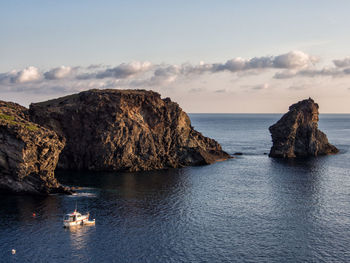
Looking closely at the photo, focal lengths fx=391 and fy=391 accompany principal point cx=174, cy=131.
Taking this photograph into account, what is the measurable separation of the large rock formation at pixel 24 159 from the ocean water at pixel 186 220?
479 centimetres

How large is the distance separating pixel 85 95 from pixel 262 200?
87154mm

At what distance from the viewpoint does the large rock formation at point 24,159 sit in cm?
10831

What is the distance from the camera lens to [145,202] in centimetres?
10756

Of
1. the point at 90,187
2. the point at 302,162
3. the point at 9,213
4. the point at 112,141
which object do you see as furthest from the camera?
the point at 302,162

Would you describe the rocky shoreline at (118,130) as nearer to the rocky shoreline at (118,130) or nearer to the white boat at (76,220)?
the rocky shoreline at (118,130)

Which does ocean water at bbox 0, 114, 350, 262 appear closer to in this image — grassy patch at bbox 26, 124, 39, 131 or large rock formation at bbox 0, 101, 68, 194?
large rock formation at bbox 0, 101, 68, 194

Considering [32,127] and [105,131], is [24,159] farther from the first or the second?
[105,131]

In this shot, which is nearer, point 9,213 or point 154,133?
point 9,213

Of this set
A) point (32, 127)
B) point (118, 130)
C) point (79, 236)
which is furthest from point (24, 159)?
point (118, 130)

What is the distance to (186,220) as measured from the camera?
91.4 m

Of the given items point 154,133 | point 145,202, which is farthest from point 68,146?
point 145,202

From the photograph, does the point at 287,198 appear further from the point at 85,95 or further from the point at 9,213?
the point at 85,95

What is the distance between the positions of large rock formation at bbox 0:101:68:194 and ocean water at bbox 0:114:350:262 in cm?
479

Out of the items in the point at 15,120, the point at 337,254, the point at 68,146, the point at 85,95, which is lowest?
the point at 337,254
